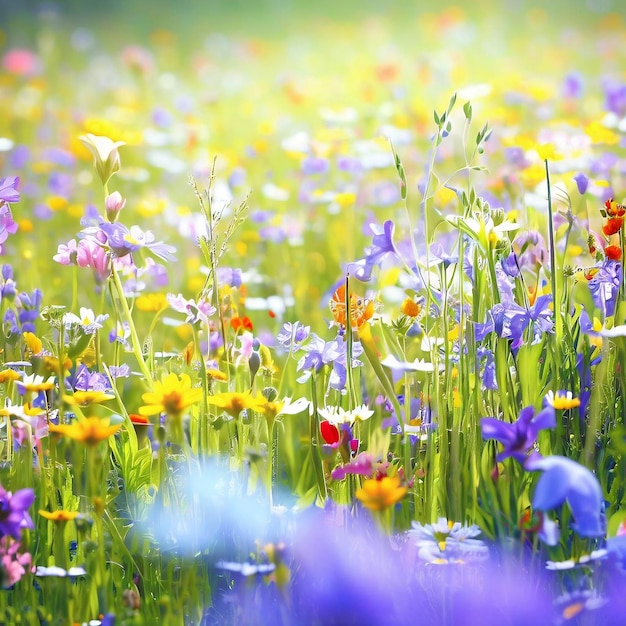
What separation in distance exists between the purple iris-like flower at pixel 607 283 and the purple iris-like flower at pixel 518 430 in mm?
365

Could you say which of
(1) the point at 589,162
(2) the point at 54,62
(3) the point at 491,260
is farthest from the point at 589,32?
(3) the point at 491,260

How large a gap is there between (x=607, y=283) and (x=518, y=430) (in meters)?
0.43

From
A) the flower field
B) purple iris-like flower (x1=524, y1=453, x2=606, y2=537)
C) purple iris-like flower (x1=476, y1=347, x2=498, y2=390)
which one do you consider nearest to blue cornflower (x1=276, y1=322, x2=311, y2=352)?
the flower field

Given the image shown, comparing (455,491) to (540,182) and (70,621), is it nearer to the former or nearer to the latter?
(70,621)

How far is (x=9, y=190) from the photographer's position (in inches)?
48.7

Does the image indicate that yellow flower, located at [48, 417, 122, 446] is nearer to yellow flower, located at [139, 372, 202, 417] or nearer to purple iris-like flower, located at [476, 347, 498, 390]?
yellow flower, located at [139, 372, 202, 417]

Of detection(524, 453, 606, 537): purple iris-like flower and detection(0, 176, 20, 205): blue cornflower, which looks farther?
detection(0, 176, 20, 205): blue cornflower

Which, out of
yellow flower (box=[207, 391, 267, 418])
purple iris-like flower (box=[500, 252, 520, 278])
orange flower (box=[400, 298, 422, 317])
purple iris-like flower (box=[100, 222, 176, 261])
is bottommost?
yellow flower (box=[207, 391, 267, 418])

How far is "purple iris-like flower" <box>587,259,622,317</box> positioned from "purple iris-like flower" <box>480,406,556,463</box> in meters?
0.36

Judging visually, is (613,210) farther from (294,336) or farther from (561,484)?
(561,484)

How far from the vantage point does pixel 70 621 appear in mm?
930

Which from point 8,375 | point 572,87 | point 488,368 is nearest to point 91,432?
point 8,375

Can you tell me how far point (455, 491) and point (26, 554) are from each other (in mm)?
484

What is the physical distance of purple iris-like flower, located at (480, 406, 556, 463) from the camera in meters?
0.95
